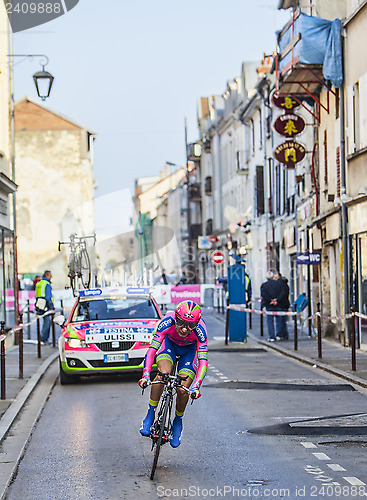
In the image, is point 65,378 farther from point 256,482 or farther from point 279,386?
point 256,482

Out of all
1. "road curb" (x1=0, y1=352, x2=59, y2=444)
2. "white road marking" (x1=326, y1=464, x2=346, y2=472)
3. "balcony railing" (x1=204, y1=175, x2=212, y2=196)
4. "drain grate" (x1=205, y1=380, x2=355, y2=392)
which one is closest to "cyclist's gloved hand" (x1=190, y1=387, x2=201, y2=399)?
"white road marking" (x1=326, y1=464, x2=346, y2=472)

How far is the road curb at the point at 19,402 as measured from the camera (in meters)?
11.2

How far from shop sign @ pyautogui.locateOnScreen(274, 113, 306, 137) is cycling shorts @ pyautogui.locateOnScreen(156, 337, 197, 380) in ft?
69.1

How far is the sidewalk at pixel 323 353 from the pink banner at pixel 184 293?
45.9ft

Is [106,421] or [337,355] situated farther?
[337,355]

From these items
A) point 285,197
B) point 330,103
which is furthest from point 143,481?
point 285,197

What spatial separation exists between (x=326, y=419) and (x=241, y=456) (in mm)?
2537

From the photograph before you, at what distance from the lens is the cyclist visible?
28.7ft

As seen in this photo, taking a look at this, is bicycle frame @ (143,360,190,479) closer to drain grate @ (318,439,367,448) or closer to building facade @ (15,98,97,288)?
drain grate @ (318,439,367,448)

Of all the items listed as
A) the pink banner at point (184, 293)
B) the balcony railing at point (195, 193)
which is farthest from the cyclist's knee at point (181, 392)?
the balcony railing at point (195, 193)

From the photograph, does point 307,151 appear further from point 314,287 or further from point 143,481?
point 143,481

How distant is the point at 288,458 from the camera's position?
352 inches

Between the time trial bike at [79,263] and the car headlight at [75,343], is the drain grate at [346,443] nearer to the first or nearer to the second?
the car headlight at [75,343]

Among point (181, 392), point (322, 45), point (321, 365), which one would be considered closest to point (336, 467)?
point (181, 392)
